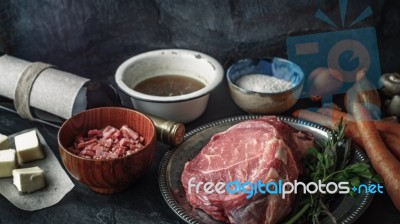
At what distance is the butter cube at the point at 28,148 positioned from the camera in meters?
1.47

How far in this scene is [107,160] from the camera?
1238mm

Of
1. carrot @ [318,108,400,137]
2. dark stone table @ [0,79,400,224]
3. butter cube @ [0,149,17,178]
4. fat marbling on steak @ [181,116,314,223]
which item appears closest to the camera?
fat marbling on steak @ [181,116,314,223]

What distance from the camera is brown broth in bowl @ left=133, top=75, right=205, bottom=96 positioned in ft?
5.50

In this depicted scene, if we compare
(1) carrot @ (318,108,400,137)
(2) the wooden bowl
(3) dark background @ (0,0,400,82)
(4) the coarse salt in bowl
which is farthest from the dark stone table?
(3) dark background @ (0,0,400,82)

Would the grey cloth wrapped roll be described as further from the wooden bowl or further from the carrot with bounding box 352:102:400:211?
the carrot with bounding box 352:102:400:211

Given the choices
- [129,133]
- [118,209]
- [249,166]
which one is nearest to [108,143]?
[129,133]

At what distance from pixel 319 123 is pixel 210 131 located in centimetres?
38

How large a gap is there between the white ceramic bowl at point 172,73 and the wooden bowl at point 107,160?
128 mm

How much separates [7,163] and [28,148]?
82 mm

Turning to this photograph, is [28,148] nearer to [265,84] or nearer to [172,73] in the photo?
[172,73]

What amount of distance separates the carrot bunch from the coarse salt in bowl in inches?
3.8

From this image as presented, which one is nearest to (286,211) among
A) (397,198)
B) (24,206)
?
(397,198)

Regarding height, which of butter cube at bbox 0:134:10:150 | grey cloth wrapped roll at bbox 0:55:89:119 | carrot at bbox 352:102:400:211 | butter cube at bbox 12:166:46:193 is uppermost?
grey cloth wrapped roll at bbox 0:55:89:119

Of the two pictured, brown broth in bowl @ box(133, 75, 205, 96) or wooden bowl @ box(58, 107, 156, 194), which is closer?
wooden bowl @ box(58, 107, 156, 194)
